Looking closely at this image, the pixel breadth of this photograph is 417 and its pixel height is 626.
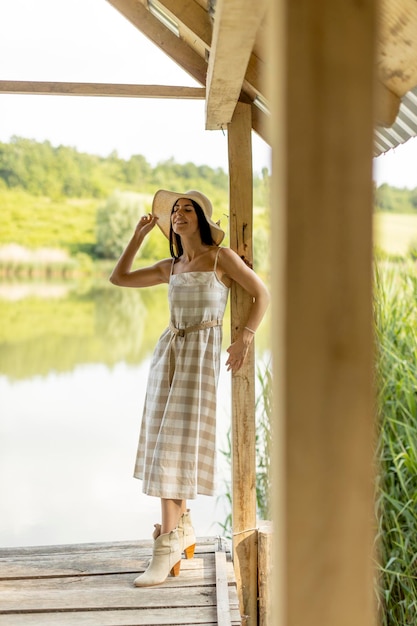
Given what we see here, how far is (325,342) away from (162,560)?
7.57ft

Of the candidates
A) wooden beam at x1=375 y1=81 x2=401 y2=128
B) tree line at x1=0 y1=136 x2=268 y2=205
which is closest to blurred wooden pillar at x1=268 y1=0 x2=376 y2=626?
wooden beam at x1=375 y1=81 x2=401 y2=128

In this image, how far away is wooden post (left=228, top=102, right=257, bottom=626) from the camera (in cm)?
334

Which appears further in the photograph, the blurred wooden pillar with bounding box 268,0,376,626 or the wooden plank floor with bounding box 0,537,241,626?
the wooden plank floor with bounding box 0,537,241,626

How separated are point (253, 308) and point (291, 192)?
2.27m

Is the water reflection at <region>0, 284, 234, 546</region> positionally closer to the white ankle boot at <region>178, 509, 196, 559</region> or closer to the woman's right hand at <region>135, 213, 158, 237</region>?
the white ankle boot at <region>178, 509, 196, 559</region>

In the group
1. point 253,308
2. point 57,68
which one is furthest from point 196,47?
point 57,68

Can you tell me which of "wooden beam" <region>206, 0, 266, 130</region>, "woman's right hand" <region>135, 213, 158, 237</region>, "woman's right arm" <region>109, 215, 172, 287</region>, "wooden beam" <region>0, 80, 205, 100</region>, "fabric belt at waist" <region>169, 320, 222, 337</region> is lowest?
"fabric belt at waist" <region>169, 320, 222, 337</region>

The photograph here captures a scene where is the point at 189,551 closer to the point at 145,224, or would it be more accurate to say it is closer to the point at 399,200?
the point at 145,224

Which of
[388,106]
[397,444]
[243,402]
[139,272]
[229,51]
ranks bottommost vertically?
[397,444]

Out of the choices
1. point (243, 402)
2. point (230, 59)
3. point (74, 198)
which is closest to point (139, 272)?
point (243, 402)

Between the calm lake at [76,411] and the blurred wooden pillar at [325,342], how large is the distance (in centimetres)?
667

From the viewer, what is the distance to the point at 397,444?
3.83 metres

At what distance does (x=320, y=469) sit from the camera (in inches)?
39.2

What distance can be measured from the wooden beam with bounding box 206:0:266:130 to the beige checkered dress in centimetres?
68
